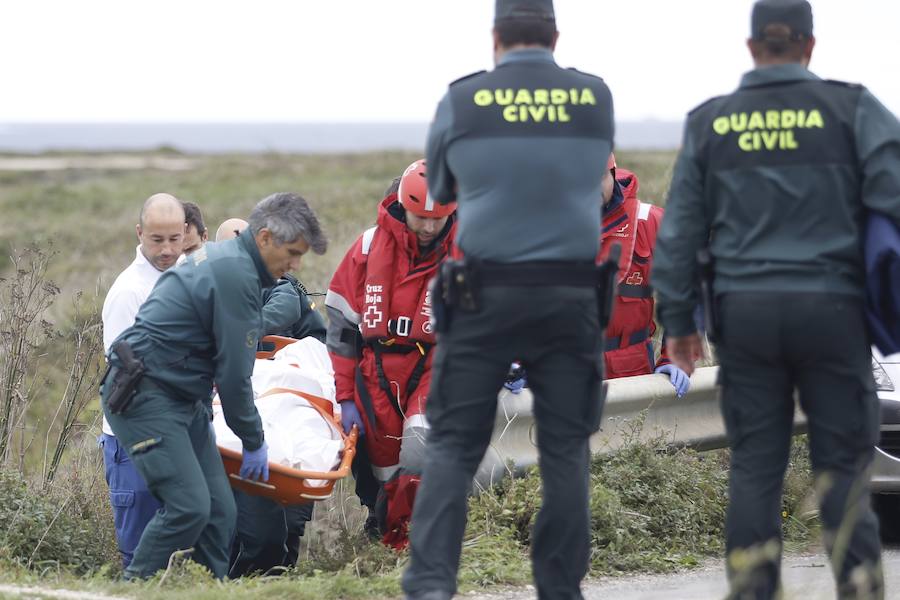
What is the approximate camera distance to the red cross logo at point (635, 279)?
250 inches

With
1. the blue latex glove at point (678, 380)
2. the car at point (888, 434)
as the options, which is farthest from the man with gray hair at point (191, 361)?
the car at point (888, 434)

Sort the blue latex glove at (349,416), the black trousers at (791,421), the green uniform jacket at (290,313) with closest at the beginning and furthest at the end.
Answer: the black trousers at (791,421) < the blue latex glove at (349,416) < the green uniform jacket at (290,313)

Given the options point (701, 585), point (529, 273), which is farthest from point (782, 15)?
point (701, 585)

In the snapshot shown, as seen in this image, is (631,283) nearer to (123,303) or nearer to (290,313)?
(290,313)

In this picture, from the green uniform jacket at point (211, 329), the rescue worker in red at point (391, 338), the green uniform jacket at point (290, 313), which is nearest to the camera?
the green uniform jacket at point (211, 329)

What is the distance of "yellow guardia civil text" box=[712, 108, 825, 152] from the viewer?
3873mm

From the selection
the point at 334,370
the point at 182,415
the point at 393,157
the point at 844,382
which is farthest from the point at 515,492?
the point at 393,157

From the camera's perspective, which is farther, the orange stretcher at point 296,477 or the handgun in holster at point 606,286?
the orange stretcher at point 296,477

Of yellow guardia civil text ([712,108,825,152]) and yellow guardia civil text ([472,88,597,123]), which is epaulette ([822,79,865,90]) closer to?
yellow guardia civil text ([712,108,825,152])

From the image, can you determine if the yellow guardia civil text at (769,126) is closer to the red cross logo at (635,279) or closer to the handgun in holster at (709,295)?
the handgun in holster at (709,295)

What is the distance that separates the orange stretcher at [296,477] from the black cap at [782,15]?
266 cm

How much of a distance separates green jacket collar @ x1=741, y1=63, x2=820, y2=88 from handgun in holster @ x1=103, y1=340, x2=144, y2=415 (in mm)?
2779

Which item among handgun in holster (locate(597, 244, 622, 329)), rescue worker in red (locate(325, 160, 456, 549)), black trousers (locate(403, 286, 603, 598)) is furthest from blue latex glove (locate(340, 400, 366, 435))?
handgun in holster (locate(597, 244, 622, 329))

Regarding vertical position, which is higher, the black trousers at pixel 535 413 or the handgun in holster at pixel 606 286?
the handgun in holster at pixel 606 286
